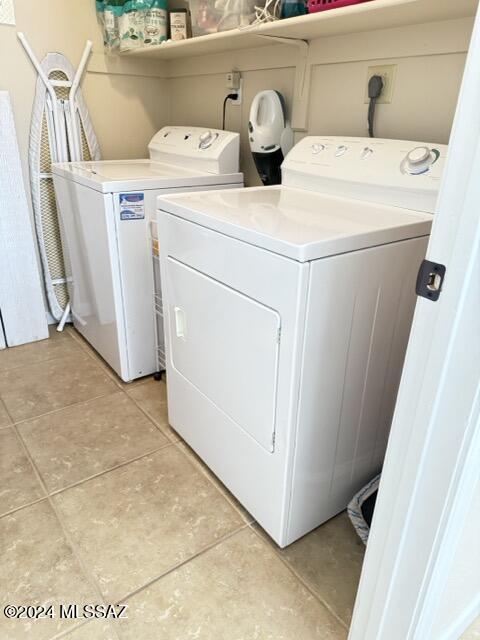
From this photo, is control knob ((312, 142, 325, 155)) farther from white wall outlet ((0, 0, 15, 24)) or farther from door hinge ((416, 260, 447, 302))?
white wall outlet ((0, 0, 15, 24))

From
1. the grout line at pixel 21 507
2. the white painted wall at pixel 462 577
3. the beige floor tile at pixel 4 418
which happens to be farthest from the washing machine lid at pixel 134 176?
the white painted wall at pixel 462 577

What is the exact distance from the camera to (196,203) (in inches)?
55.5

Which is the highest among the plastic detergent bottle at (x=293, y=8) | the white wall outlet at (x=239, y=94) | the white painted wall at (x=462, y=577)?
the plastic detergent bottle at (x=293, y=8)

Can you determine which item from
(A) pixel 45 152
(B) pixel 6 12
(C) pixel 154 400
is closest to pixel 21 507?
(C) pixel 154 400

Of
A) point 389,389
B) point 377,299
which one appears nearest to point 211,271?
point 377,299

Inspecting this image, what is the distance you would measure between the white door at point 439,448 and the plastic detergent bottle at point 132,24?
2.12m

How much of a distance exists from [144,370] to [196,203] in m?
1.06

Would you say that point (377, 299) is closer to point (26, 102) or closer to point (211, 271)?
point (211, 271)

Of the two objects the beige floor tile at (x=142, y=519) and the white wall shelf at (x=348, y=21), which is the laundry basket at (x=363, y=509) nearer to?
the beige floor tile at (x=142, y=519)

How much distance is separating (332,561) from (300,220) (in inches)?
39.4

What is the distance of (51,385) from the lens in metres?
2.17

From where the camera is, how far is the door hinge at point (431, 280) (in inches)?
25.5

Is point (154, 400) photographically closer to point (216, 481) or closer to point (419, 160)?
point (216, 481)

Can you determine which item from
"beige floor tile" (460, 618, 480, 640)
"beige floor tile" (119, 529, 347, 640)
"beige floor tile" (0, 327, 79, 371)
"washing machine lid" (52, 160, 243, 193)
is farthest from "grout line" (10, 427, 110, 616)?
"washing machine lid" (52, 160, 243, 193)
